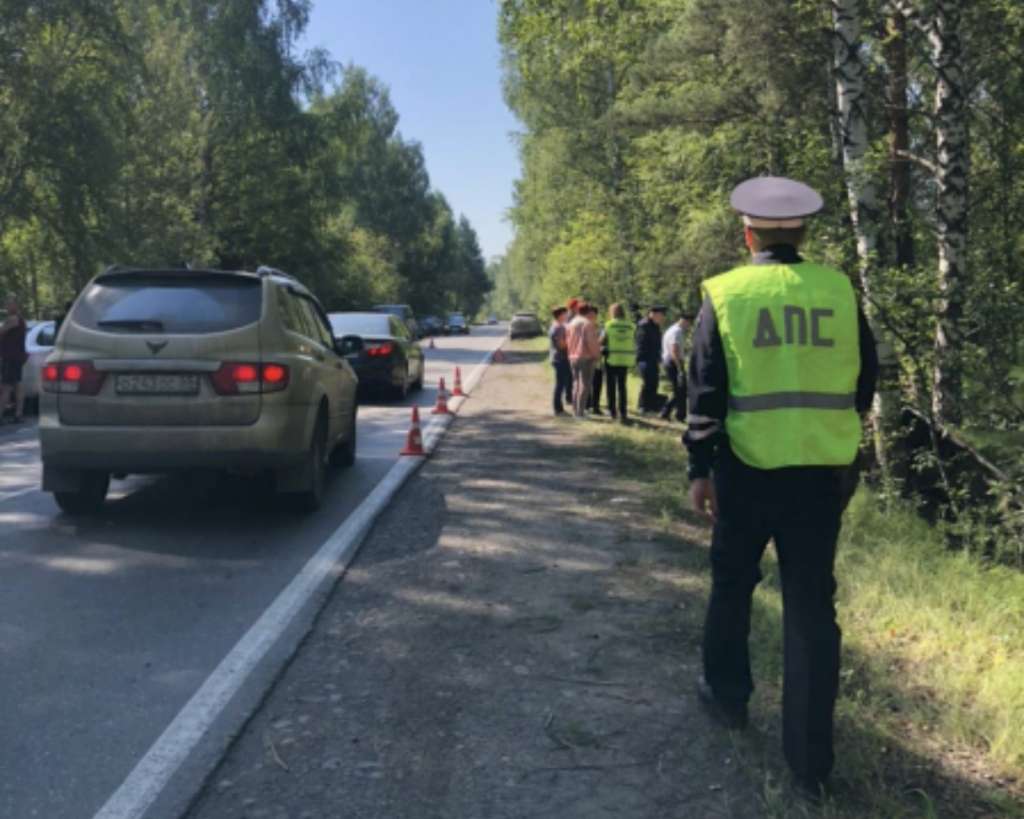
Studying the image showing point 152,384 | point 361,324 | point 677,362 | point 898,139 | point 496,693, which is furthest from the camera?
point 361,324

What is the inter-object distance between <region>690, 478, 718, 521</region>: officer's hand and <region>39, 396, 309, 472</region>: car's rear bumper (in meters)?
4.08

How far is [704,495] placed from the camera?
3395mm

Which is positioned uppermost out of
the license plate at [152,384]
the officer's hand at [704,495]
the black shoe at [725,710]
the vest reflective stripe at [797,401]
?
the vest reflective stripe at [797,401]

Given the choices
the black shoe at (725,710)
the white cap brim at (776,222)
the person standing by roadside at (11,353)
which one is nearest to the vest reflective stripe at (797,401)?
the white cap brim at (776,222)

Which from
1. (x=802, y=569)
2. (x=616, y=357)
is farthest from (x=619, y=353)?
(x=802, y=569)

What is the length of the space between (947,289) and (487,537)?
3849 millimetres

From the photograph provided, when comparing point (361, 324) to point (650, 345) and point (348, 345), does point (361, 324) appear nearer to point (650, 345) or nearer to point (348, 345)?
point (650, 345)

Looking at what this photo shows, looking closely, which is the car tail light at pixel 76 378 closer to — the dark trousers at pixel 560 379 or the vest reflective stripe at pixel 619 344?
the vest reflective stripe at pixel 619 344

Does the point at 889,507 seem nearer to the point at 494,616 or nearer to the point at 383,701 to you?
the point at 494,616

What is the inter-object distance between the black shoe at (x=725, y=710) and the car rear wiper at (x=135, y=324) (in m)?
4.75

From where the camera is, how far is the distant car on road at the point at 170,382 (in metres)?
6.52

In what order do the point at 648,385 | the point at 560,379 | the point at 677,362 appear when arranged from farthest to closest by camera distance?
the point at 648,385
the point at 560,379
the point at 677,362

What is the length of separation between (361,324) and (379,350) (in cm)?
94

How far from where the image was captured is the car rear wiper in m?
6.63
